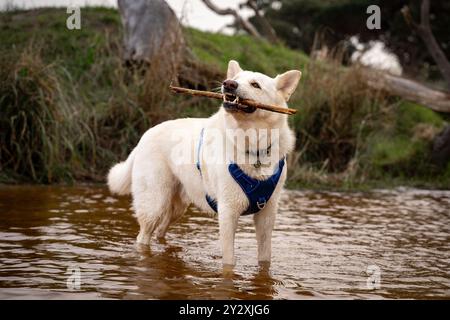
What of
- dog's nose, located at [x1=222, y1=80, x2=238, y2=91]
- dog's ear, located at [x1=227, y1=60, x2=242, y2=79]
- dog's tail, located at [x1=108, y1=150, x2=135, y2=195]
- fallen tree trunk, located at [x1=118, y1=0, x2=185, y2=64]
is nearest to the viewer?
dog's nose, located at [x1=222, y1=80, x2=238, y2=91]

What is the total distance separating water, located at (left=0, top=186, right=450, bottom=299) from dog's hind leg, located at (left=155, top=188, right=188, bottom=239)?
0.39ft

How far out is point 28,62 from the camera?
917 centimetres

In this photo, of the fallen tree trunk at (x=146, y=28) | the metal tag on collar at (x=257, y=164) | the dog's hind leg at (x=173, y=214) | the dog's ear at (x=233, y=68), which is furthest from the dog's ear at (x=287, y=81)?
the fallen tree trunk at (x=146, y=28)

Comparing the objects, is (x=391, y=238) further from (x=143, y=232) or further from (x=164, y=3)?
(x=164, y=3)

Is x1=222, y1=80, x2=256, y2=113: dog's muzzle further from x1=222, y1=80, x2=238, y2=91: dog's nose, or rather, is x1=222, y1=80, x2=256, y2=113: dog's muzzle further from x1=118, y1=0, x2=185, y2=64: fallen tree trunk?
x1=118, y1=0, x2=185, y2=64: fallen tree trunk

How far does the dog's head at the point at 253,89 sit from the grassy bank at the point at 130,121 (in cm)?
465

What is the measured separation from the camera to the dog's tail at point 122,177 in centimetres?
625

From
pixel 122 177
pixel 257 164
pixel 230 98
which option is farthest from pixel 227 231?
pixel 122 177

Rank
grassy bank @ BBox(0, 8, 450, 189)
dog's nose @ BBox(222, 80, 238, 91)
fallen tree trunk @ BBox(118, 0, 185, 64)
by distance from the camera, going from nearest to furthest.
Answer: dog's nose @ BBox(222, 80, 238, 91)
grassy bank @ BBox(0, 8, 450, 189)
fallen tree trunk @ BBox(118, 0, 185, 64)

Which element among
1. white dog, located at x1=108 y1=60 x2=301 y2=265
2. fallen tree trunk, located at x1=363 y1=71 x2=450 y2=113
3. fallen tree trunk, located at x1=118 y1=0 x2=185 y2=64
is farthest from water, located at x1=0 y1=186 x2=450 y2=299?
fallen tree trunk, located at x1=363 y1=71 x2=450 y2=113

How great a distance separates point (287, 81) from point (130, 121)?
5.18 m

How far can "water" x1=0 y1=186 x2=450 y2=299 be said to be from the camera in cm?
439

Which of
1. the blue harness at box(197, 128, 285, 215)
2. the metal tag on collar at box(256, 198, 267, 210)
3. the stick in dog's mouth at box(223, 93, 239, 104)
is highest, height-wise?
the stick in dog's mouth at box(223, 93, 239, 104)

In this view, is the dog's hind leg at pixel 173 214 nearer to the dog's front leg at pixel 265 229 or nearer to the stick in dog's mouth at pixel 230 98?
the dog's front leg at pixel 265 229
